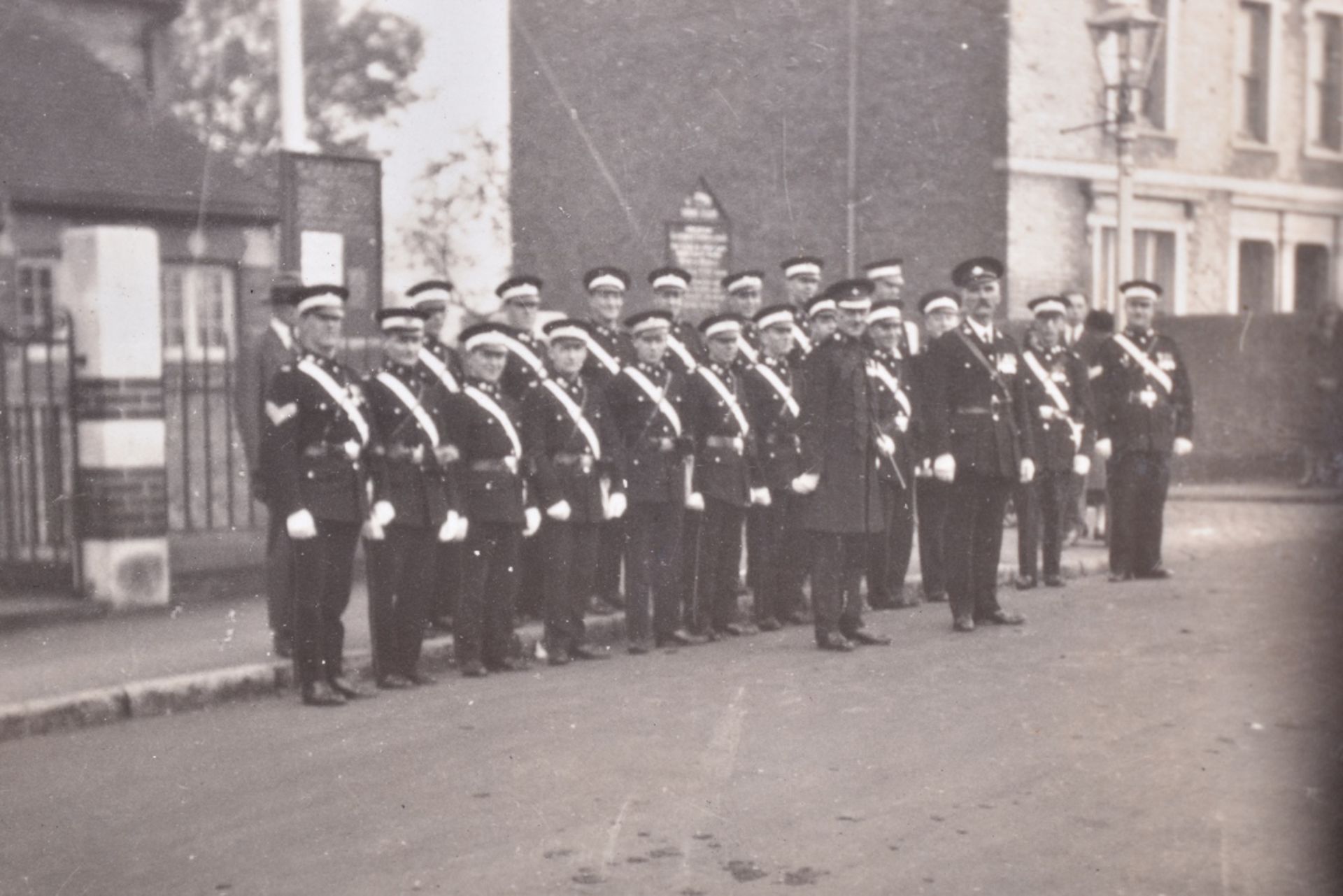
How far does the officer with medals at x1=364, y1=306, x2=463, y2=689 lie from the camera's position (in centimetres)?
860

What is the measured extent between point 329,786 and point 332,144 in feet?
84.1

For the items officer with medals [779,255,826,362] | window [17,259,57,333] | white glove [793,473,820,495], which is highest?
window [17,259,57,333]

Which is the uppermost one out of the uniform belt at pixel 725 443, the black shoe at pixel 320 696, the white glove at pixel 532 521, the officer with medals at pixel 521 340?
the officer with medals at pixel 521 340

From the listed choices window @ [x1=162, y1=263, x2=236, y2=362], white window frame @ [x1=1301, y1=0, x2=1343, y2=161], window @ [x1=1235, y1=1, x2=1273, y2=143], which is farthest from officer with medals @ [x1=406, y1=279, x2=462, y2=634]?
window @ [x1=1235, y1=1, x2=1273, y2=143]

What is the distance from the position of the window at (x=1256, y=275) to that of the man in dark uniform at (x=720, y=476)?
14.3 meters

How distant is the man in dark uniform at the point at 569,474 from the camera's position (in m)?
9.24

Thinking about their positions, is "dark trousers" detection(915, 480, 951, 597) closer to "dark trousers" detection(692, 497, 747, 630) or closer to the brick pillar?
"dark trousers" detection(692, 497, 747, 630)

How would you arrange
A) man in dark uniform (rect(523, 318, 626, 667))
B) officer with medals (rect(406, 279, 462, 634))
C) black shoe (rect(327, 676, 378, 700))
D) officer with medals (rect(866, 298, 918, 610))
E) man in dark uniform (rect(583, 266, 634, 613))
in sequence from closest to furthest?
black shoe (rect(327, 676, 378, 700))
officer with medals (rect(406, 279, 462, 634))
man in dark uniform (rect(523, 318, 626, 667))
man in dark uniform (rect(583, 266, 634, 613))
officer with medals (rect(866, 298, 918, 610))

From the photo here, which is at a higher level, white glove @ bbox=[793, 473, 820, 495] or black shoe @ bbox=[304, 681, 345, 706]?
white glove @ bbox=[793, 473, 820, 495]

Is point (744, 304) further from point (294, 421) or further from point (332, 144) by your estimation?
point (332, 144)

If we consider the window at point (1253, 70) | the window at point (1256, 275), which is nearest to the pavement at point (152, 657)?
the window at point (1253, 70)

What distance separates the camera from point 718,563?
1020cm

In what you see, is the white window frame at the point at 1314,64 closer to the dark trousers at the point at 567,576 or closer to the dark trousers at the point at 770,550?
the dark trousers at the point at 770,550

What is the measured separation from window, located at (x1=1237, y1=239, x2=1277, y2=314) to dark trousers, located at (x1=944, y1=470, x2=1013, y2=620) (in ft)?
43.8
